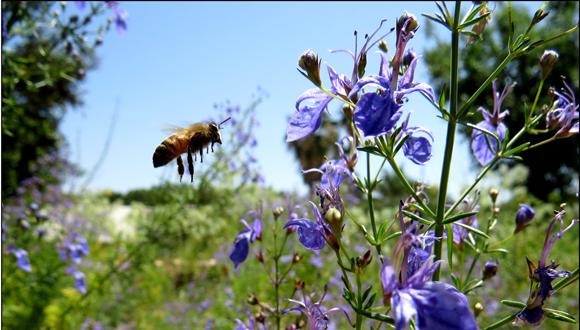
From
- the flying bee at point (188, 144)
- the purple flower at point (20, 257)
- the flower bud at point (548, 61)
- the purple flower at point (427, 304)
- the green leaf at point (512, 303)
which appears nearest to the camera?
the purple flower at point (427, 304)

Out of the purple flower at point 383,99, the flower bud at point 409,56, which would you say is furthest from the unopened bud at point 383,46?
the purple flower at point 383,99

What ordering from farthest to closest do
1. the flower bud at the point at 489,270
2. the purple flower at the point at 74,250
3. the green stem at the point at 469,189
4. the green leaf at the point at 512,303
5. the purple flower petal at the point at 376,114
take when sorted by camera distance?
the purple flower at the point at 74,250
the flower bud at the point at 489,270
the green stem at the point at 469,189
the green leaf at the point at 512,303
the purple flower petal at the point at 376,114

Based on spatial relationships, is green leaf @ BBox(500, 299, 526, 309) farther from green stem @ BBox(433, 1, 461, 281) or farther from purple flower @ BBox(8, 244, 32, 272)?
purple flower @ BBox(8, 244, 32, 272)

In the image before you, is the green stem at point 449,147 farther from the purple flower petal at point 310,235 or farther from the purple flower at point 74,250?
the purple flower at point 74,250

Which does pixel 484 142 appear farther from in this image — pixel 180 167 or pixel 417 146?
pixel 180 167

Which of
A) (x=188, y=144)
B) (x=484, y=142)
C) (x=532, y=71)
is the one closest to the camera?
(x=484, y=142)

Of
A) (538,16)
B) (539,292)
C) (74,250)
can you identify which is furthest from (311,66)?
(74,250)
